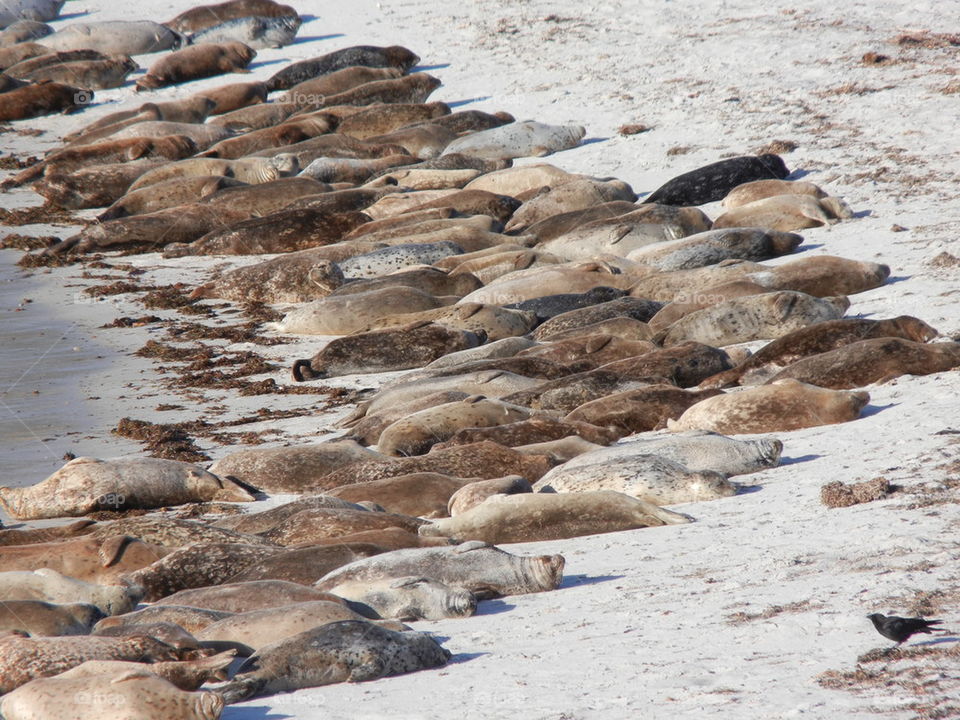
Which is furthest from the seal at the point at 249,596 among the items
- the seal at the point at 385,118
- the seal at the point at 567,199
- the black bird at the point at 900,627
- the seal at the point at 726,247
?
the seal at the point at 385,118

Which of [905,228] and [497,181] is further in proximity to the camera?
[497,181]

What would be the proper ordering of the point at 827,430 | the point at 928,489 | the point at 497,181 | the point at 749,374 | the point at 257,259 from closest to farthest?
the point at 928,489 < the point at 827,430 < the point at 749,374 < the point at 257,259 < the point at 497,181

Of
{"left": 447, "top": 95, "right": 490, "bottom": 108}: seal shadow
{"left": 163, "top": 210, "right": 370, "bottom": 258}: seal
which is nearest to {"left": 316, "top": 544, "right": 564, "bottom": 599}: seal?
{"left": 163, "top": 210, "right": 370, "bottom": 258}: seal

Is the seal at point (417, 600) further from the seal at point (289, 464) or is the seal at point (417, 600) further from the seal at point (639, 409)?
the seal at point (639, 409)

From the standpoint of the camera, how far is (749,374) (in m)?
8.28

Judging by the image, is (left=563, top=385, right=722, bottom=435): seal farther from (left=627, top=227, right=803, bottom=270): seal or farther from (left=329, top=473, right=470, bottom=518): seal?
(left=627, top=227, right=803, bottom=270): seal

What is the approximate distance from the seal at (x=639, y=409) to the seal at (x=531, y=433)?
0.81 ft

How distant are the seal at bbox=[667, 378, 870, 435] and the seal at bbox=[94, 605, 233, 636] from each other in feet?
12.0

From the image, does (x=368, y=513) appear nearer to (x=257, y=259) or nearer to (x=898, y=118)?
(x=257, y=259)

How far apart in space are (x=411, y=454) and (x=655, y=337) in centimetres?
274

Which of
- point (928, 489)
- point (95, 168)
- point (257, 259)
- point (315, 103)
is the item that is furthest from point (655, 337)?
point (315, 103)

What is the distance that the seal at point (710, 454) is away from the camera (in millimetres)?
6332

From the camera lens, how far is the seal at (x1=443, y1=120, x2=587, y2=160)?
16.5 metres

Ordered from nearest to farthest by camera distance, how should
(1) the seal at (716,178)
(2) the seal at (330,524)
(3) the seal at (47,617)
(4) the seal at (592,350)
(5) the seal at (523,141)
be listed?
(3) the seal at (47,617) < (2) the seal at (330,524) < (4) the seal at (592,350) < (1) the seal at (716,178) < (5) the seal at (523,141)
